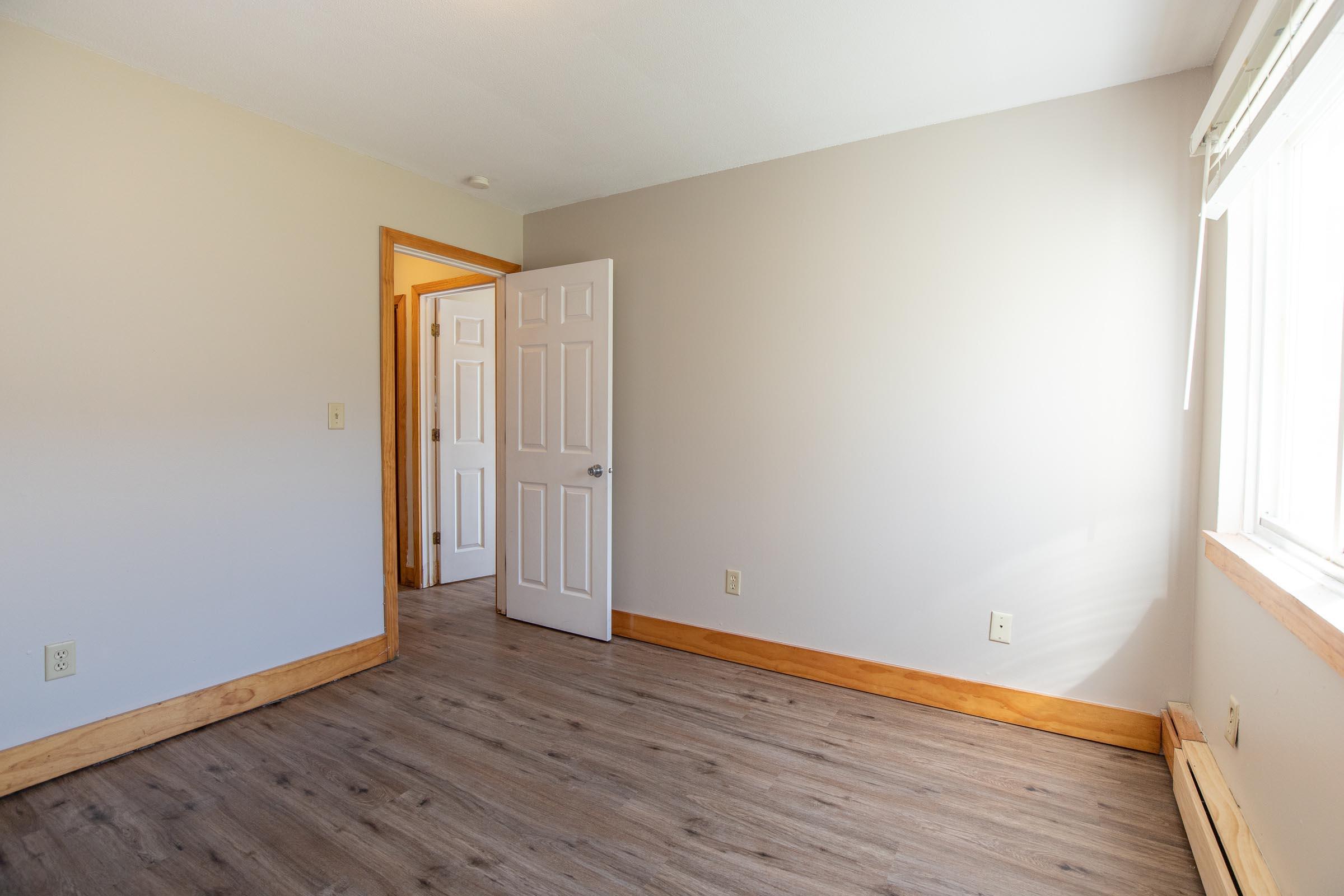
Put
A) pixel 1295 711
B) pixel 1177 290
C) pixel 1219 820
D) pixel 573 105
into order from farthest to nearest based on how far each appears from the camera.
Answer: pixel 573 105 < pixel 1177 290 < pixel 1219 820 < pixel 1295 711

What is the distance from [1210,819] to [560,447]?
2.97m

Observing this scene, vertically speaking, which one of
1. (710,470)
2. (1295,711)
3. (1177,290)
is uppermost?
(1177,290)

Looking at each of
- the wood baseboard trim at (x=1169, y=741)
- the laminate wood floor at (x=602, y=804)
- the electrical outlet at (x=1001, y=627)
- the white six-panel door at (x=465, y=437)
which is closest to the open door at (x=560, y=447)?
the laminate wood floor at (x=602, y=804)

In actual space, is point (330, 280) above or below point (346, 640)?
above

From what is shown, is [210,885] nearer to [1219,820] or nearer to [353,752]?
[353,752]

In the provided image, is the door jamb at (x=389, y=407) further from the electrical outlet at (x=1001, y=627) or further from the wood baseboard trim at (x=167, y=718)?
the electrical outlet at (x=1001, y=627)

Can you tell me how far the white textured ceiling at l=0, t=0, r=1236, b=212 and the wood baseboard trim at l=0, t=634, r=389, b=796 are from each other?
2315 mm

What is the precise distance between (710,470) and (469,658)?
5.01 feet

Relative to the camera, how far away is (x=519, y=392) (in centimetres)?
376

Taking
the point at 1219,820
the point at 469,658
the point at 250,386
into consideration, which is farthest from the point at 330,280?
the point at 1219,820

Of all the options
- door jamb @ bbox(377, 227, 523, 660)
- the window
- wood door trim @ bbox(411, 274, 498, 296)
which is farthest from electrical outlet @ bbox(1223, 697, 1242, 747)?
wood door trim @ bbox(411, 274, 498, 296)

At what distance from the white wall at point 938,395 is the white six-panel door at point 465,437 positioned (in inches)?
66.0

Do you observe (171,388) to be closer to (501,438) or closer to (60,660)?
(60,660)

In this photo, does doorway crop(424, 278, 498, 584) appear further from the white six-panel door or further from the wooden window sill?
the wooden window sill
